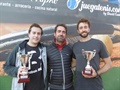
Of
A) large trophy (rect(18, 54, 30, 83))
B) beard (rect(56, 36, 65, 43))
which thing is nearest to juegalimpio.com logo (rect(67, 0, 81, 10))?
beard (rect(56, 36, 65, 43))

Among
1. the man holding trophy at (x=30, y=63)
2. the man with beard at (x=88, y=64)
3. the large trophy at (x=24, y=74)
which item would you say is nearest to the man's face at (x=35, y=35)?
the man holding trophy at (x=30, y=63)

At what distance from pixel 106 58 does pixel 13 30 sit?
4.86 ft

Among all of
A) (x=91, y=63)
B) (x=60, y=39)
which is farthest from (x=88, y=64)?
(x=60, y=39)

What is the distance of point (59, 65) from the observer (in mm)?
2568

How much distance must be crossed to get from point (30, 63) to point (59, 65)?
1.27 ft

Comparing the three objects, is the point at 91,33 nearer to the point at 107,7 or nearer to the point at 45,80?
the point at 107,7

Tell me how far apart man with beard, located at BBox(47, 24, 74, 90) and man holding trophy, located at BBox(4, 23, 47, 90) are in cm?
10

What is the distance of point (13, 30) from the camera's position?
3021 mm

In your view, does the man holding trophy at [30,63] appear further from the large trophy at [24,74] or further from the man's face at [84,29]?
the man's face at [84,29]

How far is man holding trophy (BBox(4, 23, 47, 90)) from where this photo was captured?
2.43m

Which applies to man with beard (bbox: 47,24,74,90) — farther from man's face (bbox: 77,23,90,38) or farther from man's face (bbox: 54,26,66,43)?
man's face (bbox: 77,23,90,38)

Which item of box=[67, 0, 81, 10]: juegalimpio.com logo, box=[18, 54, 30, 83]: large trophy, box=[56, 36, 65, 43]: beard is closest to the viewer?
box=[18, 54, 30, 83]: large trophy

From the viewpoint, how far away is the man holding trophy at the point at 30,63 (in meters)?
2.43

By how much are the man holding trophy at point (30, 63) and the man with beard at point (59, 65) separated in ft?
0.34
